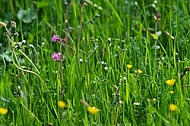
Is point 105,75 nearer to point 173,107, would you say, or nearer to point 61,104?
point 61,104

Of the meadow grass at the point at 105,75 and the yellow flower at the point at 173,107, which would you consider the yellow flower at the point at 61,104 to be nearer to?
the meadow grass at the point at 105,75

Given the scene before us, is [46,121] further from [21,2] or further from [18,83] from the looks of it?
[21,2]

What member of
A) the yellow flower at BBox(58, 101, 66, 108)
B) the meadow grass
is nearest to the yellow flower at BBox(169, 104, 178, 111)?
the meadow grass

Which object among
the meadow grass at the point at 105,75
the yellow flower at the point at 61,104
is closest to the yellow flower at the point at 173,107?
the meadow grass at the point at 105,75

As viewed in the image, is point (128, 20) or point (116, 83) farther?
point (128, 20)

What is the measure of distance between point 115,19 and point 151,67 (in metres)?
0.76

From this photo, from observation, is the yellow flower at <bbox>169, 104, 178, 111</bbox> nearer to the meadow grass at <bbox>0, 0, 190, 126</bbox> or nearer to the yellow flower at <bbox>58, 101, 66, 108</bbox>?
the meadow grass at <bbox>0, 0, 190, 126</bbox>

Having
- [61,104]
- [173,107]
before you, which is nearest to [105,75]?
[61,104]

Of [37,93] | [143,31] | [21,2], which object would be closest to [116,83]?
[37,93]

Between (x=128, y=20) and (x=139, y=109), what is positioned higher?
(x=128, y=20)

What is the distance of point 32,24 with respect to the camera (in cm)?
387

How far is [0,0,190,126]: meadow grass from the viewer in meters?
2.58

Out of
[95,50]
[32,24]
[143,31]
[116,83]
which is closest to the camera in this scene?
[116,83]

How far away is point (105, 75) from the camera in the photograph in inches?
114
